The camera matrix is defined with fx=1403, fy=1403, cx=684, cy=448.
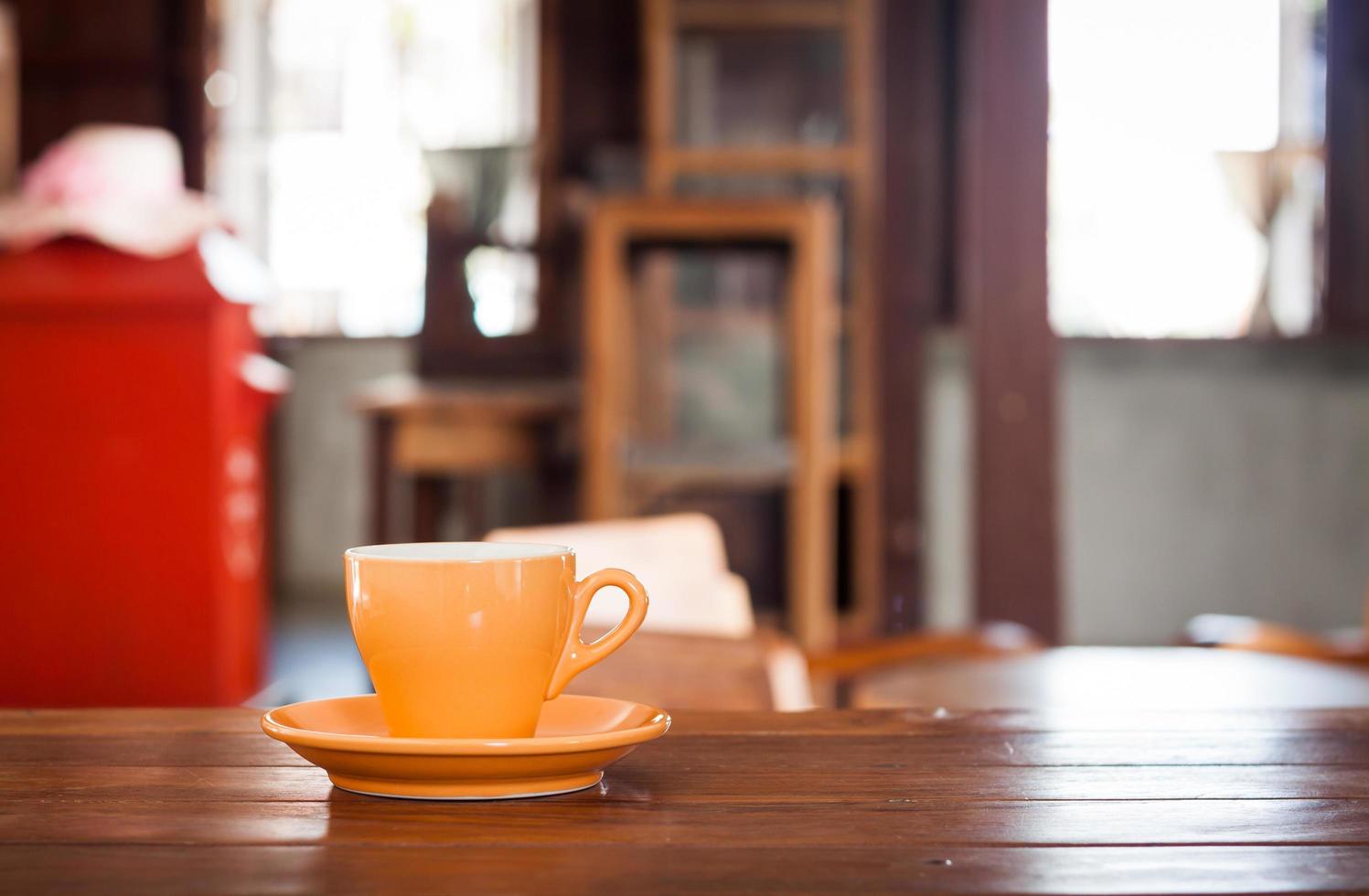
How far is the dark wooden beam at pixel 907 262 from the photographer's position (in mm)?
4113

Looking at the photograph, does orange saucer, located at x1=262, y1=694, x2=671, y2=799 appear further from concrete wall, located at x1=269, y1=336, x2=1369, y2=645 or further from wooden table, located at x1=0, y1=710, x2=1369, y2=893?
concrete wall, located at x1=269, y1=336, x2=1369, y2=645

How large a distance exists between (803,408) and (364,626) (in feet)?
8.51

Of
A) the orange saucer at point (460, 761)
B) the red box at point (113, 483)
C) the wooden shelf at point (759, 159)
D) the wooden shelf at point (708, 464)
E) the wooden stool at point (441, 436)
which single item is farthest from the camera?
the wooden shelf at point (759, 159)

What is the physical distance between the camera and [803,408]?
312 centimetres

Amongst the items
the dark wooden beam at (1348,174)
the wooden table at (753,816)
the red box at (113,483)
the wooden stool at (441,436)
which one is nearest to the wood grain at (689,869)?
the wooden table at (753,816)

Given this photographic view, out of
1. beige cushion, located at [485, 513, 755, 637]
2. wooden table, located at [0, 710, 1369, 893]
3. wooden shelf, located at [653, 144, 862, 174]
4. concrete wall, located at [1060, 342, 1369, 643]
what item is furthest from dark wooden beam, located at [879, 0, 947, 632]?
wooden table, located at [0, 710, 1369, 893]

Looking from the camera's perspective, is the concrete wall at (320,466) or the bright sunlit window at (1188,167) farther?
the concrete wall at (320,466)

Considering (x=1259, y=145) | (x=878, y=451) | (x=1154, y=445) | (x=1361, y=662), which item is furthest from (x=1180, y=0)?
(x=1361, y=662)

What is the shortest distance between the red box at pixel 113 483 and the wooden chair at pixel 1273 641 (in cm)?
188

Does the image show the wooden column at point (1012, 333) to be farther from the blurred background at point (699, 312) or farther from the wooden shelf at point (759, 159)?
the wooden shelf at point (759, 159)

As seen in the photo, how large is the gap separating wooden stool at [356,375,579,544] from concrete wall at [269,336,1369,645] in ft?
4.65

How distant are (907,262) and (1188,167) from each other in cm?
105

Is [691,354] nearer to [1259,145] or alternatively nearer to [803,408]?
[803,408]

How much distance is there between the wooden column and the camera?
2678 mm
